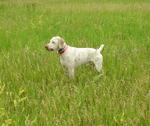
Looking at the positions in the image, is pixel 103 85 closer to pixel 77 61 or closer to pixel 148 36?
pixel 77 61

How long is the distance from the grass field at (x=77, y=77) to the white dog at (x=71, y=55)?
21cm

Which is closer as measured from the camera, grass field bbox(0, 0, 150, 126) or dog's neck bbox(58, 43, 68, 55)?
grass field bbox(0, 0, 150, 126)

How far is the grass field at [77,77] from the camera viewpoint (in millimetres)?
3982

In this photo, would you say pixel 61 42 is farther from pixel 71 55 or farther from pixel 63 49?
pixel 71 55

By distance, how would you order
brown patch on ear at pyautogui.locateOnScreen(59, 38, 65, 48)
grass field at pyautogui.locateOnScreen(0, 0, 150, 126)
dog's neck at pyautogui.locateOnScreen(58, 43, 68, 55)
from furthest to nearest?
dog's neck at pyautogui.locateOnScreen(58, 43, 68, 55)
brown patch on ear at pyautogui.locateOnScreen(59, 38, 65, 48)
grass field at pyautogui.locateOnScreen(0, 0, 150, 126)

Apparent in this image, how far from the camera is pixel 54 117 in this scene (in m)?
3.87

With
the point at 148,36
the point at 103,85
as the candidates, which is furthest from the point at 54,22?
the point at 103,85

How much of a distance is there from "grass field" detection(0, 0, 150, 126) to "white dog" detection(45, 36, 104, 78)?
0.21 metres

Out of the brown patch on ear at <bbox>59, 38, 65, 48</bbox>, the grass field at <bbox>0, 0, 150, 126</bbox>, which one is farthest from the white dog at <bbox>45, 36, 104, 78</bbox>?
the grass field at <bbox>0, 0, 150, 126</bbox>

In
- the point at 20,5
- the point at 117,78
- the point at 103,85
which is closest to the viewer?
the point at 103,85

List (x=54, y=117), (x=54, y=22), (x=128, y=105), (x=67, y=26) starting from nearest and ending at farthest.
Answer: (x=54, y=117)
(x=128, y=105)
(x=67, y=26)
(x=54, y=22)

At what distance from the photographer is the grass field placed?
3982 mm

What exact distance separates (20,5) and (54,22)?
20.1 feet

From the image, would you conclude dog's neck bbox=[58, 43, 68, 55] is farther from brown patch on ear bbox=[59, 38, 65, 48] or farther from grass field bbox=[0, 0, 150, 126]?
grass field bbox=[0, 0, 150, 126]
